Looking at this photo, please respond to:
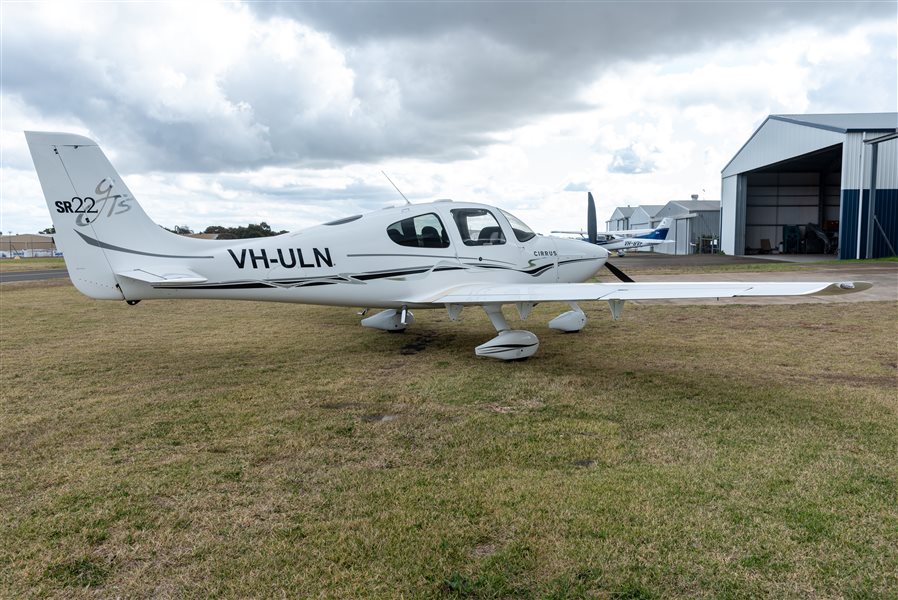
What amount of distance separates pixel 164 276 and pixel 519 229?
5087 mm

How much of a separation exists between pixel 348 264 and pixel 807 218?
4441 centimetres

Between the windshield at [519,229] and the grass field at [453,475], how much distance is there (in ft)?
6.63

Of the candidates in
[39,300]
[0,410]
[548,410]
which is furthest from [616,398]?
[39,300]

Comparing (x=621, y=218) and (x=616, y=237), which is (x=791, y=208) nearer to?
(x=616, y=237)

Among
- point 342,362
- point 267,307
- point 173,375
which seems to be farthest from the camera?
point 267,307

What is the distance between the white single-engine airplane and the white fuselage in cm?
1

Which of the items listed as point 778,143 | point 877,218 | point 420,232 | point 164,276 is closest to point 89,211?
point 164,276

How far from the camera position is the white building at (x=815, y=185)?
2597 cm

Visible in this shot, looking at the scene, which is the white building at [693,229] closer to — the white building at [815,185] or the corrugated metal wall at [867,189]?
the white building at [815,185]

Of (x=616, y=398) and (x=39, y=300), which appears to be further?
(x=39, y=300)

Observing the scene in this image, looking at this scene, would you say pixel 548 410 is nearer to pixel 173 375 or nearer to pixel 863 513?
pixel 863 513

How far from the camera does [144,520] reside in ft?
11.2

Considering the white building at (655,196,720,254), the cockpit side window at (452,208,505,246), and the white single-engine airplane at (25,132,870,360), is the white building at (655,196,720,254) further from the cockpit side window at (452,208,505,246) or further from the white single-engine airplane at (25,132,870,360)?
the white single-engine airplane at (25,132,870,360)

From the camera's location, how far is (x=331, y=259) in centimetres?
774
